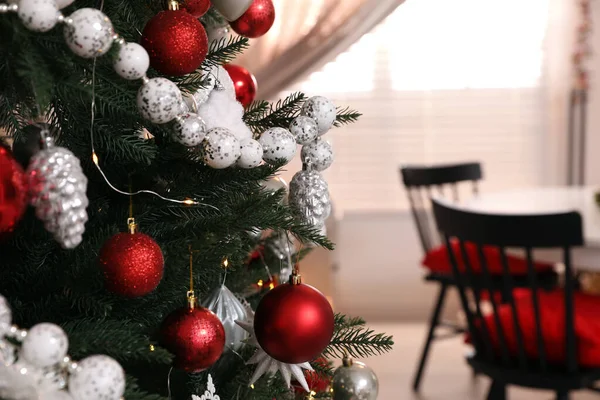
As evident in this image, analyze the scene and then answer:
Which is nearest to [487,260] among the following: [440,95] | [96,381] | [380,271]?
[380,271]

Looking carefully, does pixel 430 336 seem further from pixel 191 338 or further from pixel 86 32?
pixel 86 32

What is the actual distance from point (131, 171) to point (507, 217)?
3.63 ft

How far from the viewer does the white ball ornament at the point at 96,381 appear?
15.3 inches

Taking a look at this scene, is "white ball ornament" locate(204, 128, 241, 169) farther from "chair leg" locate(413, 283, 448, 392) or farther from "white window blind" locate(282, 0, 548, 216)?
"white window blind" locate(282, 0, 548, 216)

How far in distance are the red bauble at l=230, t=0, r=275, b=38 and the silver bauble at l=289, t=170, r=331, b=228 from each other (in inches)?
8.6

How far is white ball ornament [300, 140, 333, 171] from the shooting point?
63 centimetres

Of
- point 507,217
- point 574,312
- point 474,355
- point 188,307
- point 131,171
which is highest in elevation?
point 131,171

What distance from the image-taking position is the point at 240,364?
0.72 metres

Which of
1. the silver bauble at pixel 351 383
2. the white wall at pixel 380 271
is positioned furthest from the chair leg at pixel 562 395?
the white wall at pixel 380 271

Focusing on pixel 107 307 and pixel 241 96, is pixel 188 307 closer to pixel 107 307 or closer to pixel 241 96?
pixel 107 307

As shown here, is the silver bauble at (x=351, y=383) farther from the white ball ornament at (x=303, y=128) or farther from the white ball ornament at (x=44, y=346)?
the white ball ornament at (x=44, y=346)

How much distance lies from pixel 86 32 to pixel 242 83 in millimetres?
408

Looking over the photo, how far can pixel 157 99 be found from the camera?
1.54ft

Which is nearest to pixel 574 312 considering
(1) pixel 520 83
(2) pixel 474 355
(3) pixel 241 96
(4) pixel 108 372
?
(2) pixel 474 355
